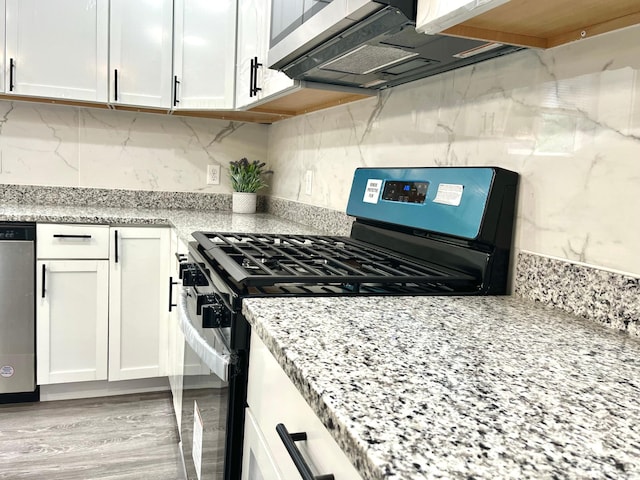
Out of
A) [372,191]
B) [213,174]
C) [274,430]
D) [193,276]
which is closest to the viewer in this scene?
[274,430]

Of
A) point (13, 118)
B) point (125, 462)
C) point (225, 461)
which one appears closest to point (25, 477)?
point (125, 462)

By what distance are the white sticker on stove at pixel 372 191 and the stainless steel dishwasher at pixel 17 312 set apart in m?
1.47

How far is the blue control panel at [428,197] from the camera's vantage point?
3.71 ft

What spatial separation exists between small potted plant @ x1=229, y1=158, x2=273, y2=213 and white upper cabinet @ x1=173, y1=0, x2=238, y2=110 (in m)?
0.45

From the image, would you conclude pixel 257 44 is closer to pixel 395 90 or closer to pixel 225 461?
pixel 395 90

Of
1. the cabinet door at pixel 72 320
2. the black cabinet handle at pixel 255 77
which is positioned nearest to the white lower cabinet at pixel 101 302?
the cabinet door at pixel 72 320

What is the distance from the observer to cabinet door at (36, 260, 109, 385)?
7.31 ft

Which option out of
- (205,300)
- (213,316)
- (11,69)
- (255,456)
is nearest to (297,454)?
(255,456)

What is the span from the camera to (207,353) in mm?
1100

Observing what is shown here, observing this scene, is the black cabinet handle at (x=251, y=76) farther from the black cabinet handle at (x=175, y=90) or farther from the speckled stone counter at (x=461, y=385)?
the speckled stone counter at (x=461, y=385)

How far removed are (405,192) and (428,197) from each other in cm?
13

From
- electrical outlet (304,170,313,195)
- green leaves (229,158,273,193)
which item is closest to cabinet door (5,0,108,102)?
green leaves (229,158,273,193)

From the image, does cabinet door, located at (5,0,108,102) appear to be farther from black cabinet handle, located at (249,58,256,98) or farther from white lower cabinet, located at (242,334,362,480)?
white lower cabinet, located at (242,334,362,480)

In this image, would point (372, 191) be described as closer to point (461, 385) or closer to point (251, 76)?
point (251, 76)
